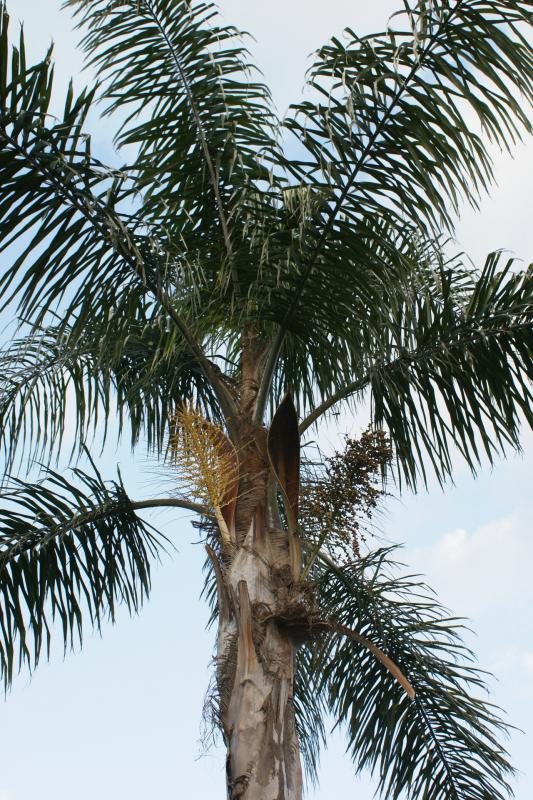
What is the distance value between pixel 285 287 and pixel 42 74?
170cm

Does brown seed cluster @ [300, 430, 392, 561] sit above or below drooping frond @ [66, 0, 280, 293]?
below

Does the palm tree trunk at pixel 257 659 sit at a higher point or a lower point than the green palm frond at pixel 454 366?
lower

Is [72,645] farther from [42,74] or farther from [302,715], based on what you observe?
[42,74]

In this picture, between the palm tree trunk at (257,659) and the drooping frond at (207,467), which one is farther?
the drooping frond at (207,467)

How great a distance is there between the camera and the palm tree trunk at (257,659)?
151 inches

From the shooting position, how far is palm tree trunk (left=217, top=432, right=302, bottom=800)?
3.83m

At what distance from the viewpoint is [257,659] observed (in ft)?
13.3

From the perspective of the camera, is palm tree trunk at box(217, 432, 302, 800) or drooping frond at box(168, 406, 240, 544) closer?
palm tree trunk at box(217, 432, 302, 800)

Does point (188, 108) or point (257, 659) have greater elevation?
point (188, 108)

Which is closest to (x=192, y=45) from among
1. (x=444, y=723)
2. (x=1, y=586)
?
(x=1, y=586)

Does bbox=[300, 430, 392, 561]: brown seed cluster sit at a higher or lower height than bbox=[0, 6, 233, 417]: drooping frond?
lower

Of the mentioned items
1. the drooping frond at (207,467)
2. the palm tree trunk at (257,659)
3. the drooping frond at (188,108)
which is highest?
the drooping frond at (188,108)

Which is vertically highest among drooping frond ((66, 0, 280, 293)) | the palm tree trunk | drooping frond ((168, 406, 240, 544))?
drooping frond ((66, 0, 280, 293))

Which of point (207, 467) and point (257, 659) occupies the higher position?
point (207, 467)
